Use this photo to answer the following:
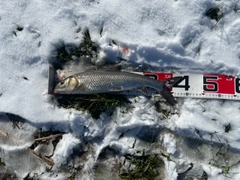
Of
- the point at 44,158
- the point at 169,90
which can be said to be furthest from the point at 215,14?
the point at 44,158

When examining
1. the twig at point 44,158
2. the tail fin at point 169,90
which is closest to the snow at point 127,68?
the twig at point 44,158

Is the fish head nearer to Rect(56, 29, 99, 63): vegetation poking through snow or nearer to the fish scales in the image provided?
the fish scales

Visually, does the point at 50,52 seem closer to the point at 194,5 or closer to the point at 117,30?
the point at 117,30

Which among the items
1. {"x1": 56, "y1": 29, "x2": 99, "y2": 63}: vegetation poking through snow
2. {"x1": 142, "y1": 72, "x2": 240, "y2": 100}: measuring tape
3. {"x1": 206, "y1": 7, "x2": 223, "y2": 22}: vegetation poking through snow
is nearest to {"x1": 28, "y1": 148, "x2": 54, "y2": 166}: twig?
{"x1": 56, "y1": 29, "x2": 99, "y2": 63}: vegetation poking through snow

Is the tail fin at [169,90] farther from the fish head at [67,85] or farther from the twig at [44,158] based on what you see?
the twig at [44,158]

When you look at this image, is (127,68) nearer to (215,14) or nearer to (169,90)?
(169,90)

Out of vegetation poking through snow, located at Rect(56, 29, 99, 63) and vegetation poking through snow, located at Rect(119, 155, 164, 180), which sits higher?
vegetation poking through snow, located at Rect(56, 29, 99, 63)

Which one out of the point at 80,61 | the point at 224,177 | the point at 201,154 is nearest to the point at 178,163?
the point at 201,154
